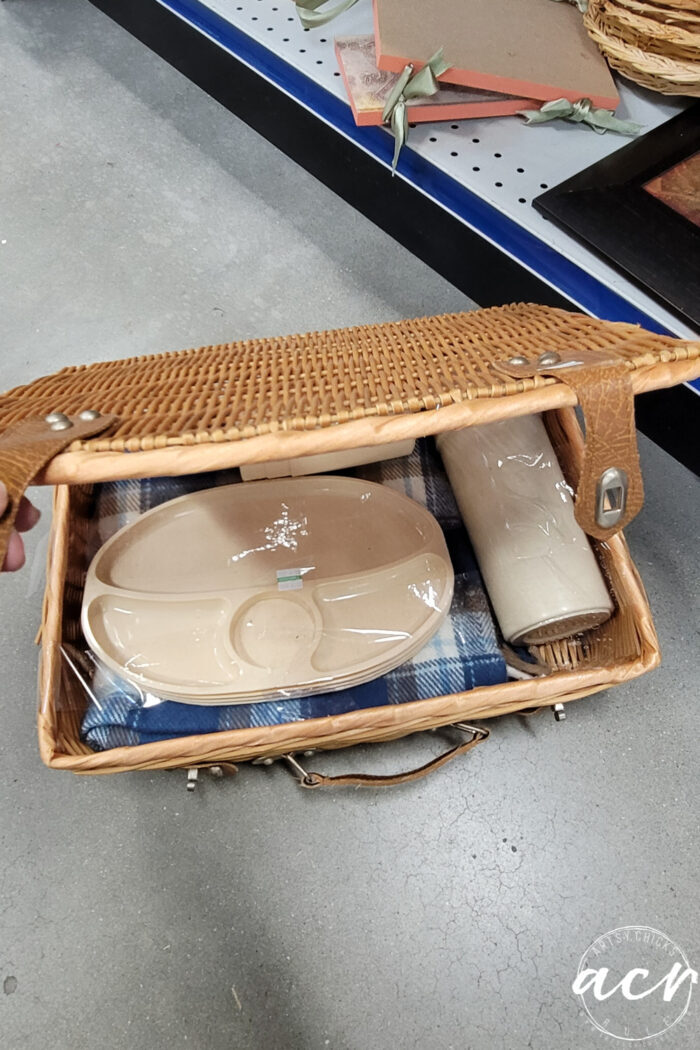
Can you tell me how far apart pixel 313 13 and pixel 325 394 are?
2.07ft

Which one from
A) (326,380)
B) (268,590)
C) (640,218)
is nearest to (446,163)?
(640,218)

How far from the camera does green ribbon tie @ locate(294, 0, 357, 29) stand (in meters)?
0.83

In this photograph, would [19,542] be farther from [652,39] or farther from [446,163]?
[652,39]

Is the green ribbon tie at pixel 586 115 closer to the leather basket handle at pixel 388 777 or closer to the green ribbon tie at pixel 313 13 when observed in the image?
the green ribbon tie at pixel 313 13

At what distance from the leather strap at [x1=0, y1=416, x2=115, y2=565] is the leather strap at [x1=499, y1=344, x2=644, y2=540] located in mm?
277

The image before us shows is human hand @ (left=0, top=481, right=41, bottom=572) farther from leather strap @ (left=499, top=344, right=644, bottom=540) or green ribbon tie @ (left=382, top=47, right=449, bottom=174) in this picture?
green ribbon tie @ (left=382, top=47, right=449, bottom=174)

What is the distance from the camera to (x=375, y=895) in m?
0.68

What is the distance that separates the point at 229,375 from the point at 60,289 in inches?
24.3

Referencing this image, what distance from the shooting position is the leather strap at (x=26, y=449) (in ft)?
1.32

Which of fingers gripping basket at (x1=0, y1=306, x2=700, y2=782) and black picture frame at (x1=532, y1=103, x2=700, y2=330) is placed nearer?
fingers gripping basket at (x1=0, y1=306, x2=700, y2=782)

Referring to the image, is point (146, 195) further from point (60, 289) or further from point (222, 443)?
point (222, 443)

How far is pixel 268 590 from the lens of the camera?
0.64 meters

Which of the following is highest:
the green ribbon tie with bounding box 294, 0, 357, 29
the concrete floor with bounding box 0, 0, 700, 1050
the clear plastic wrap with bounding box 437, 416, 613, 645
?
the green ribbon tie with bounding box 294, 0, 357, 29

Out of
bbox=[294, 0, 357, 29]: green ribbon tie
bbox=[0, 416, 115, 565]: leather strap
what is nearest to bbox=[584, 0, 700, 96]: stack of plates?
bbox=[294, 0, 357, 29]: green ribbon tie
